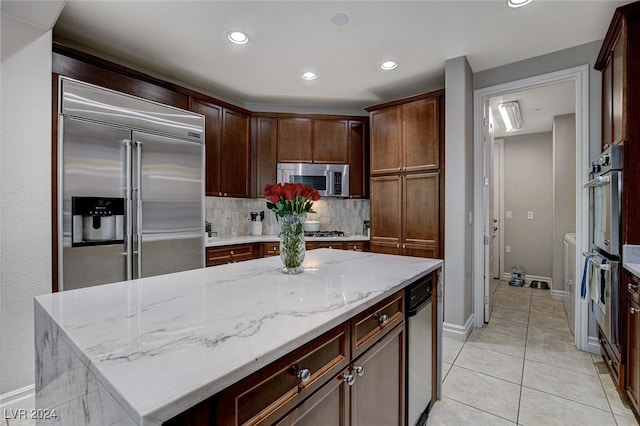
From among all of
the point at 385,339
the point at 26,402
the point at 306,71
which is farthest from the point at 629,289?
the point at 26,402

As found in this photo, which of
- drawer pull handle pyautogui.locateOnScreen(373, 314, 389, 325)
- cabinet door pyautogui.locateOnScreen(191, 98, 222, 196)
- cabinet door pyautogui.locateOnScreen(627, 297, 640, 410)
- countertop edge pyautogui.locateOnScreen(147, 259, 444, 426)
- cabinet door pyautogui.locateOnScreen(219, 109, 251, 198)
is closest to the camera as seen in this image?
countertop edge pyautogui.locateOnScreen(147, 259, 444, 426)

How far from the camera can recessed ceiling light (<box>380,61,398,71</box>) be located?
10.1ft

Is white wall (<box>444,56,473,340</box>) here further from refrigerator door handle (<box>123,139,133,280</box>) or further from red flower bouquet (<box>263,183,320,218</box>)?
refrigerator door handle (<box>123,139,133,280</box>)

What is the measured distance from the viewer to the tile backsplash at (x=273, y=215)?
4.12 meters

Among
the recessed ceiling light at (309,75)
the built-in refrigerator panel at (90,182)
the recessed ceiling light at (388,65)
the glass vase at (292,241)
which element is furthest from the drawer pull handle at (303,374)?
the recessed ceiling light at (309,75)

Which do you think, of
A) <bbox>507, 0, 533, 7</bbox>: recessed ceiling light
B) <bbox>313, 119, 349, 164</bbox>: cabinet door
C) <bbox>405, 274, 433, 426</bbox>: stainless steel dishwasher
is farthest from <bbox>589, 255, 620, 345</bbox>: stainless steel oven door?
<bbox>313, 119, 349, 164</bbox>: cabinet door

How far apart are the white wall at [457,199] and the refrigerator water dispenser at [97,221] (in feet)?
9.39

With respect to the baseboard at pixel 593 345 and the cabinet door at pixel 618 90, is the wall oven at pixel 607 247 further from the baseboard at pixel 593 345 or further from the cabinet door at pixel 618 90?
the baseboard at pixel 593 345

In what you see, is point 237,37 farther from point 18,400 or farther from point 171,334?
point 18,400

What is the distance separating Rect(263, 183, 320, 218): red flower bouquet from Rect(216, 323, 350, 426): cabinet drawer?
2.09ft

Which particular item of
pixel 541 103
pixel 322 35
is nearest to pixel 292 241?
pixel 322 35

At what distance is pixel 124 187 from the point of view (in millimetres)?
2447

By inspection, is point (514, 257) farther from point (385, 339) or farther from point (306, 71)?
point (385, 339)

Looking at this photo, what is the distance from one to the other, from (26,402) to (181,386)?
222 centimetres
